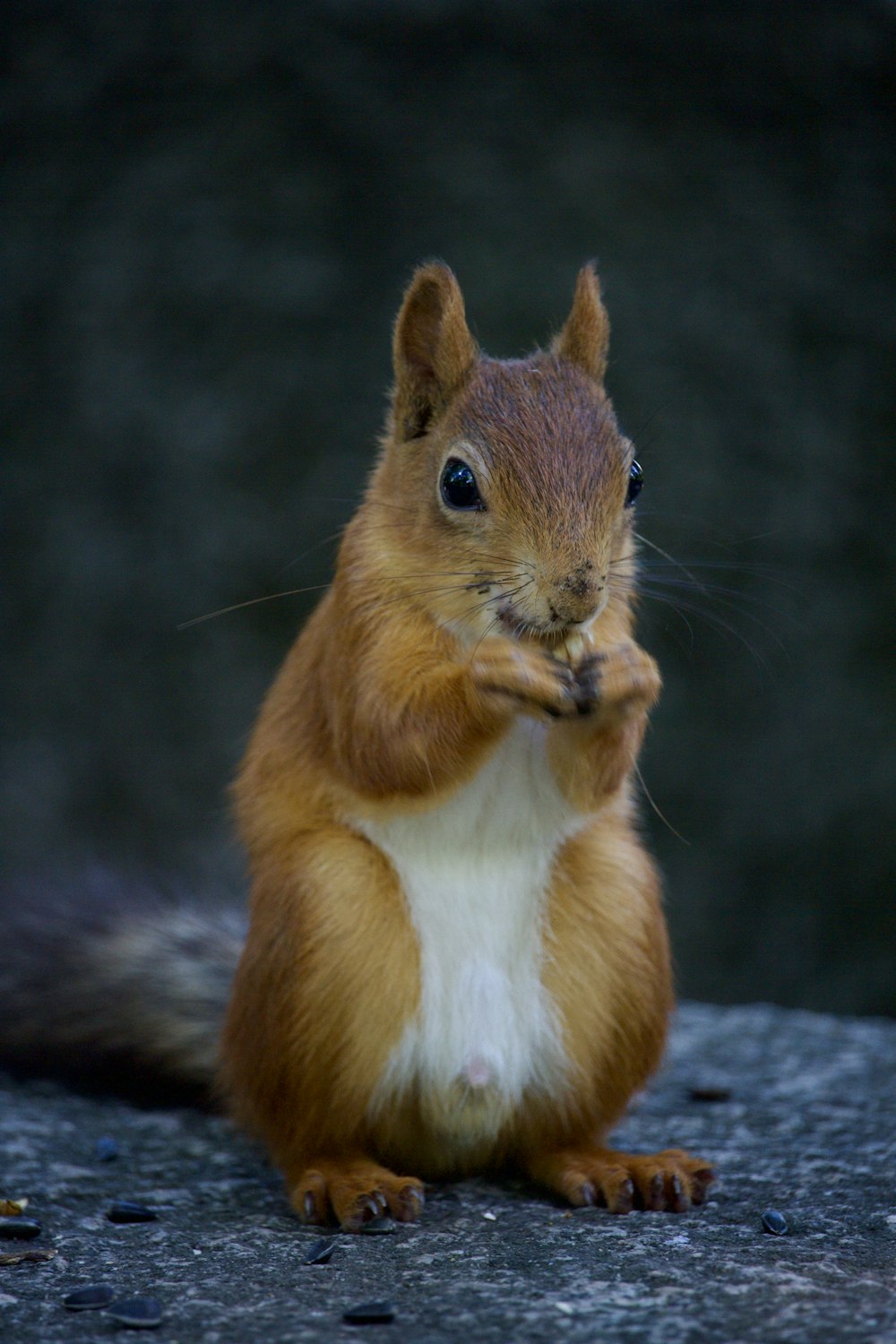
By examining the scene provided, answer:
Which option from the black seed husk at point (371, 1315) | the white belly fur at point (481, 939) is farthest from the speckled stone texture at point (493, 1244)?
the white belly fur at point (481, 939)

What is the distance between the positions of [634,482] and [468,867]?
0.49m

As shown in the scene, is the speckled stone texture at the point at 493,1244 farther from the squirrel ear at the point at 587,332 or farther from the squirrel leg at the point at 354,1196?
the squirrel ear at the point at 587,332

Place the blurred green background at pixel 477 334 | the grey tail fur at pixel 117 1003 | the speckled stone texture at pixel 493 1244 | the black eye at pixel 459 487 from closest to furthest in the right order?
the speckled stone texture at pixel 493 1244 → the black eye at pixel 459 487 → the grey tail fur at pixel 117 1003 → the blurred green background at pixel 477 334

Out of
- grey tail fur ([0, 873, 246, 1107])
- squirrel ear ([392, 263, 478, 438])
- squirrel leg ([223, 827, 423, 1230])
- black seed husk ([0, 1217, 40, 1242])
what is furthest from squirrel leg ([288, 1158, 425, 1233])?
squirrel ear ([392, 263, 478, 438])

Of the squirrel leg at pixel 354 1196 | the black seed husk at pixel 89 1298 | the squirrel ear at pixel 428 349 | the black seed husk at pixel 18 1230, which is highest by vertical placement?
the squirrel ear at pixel 428 349

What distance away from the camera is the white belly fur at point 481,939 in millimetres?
1809

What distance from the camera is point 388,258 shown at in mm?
3807

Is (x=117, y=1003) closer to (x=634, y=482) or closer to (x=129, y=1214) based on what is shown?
(x=129, y=1214)

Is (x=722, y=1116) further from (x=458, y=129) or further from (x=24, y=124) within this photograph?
(x=24, y=124)

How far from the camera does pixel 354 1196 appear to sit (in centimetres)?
175

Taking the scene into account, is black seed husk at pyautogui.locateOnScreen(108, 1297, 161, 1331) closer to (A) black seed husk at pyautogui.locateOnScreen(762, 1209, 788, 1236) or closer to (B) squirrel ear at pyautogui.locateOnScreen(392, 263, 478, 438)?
(A) black seed husk at pyautogui.locateOnScreen(762, 1209, 788, 1236)

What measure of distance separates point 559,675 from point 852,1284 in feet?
2.13

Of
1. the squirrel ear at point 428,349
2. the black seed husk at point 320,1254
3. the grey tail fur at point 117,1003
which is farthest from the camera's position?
the grey tail fur at point 117,1003

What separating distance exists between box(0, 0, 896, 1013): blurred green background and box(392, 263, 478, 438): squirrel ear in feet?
5.13
